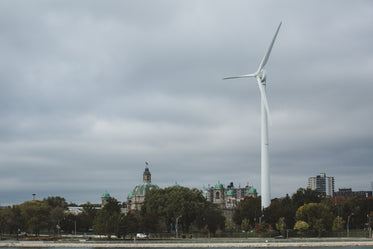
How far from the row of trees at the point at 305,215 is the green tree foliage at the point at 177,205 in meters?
12.5

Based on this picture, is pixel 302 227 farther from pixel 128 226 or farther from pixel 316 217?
pixel 128 226

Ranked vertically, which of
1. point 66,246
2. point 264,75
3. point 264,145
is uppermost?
point 264,75

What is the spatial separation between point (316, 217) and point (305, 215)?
2.44 metres

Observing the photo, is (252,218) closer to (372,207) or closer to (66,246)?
(372,207)

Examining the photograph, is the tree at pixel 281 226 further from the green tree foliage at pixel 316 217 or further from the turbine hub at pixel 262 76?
the turbine hub at pixel 262 76

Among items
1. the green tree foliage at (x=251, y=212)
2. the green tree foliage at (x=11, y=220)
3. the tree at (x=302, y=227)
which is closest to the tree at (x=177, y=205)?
the green tree foliage at (x=251, y=212)

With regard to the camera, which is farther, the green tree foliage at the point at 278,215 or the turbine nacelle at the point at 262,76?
the turbine nacelle at the point at 262,76

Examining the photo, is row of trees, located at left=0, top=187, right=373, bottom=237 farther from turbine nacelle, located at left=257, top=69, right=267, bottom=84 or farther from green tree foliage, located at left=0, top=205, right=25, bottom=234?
turbine nacelle, located at left=257, top=69, right=267, bottom=84

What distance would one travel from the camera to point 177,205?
490 feet

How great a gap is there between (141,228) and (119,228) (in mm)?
10290

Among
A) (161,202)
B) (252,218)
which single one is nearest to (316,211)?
(252,218)

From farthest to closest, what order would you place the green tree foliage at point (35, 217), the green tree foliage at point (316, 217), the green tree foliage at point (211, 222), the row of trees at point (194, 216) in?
the green tree foliage at point (35, 217) < the green tree foliage at point (211, 222) < the row of trees at point (194, 216) < the green tree foliage at point (316, 217)

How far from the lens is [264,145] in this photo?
132375mm

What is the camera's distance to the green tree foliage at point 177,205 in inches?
5822
